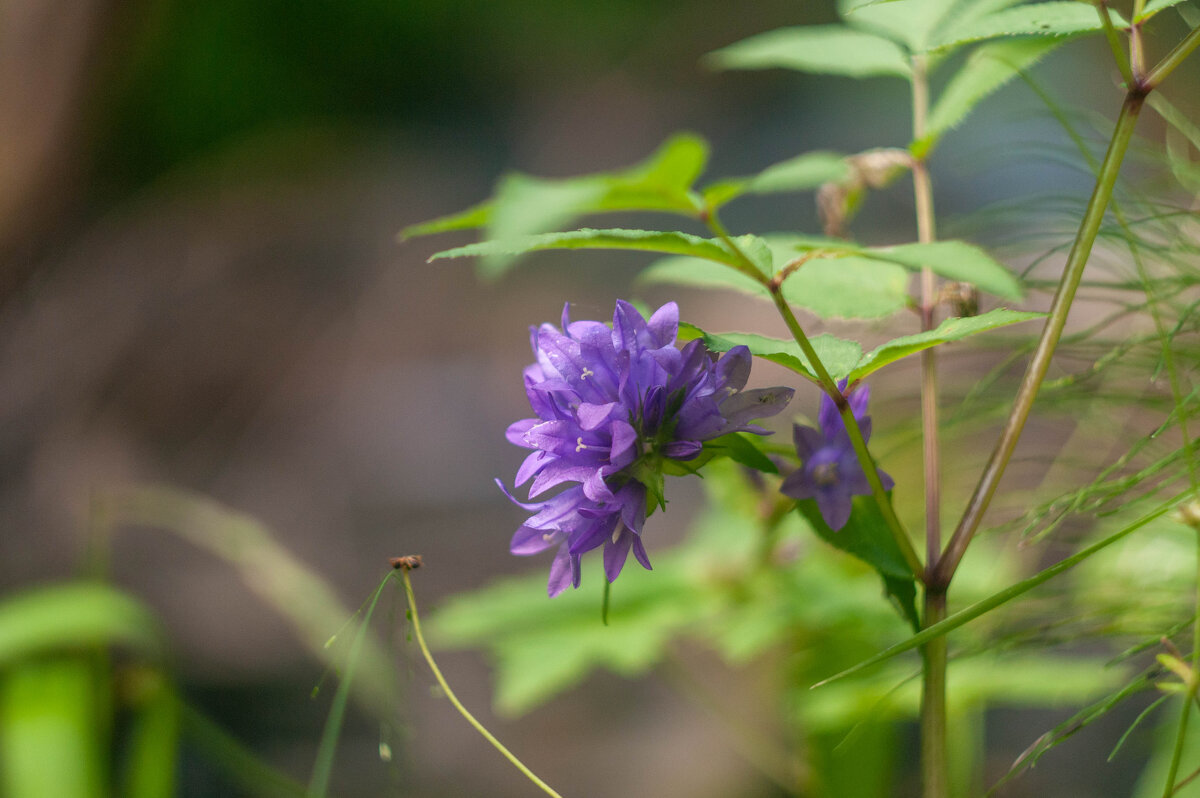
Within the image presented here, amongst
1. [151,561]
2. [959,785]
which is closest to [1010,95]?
[959,785]

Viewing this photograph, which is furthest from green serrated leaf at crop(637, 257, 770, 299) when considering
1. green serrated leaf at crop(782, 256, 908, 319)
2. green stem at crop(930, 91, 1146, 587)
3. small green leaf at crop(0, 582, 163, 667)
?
small green leaf at crop(0, 582, 163, 667)

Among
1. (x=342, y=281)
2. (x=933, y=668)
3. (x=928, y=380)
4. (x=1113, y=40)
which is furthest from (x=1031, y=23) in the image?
(x=342, y=281)

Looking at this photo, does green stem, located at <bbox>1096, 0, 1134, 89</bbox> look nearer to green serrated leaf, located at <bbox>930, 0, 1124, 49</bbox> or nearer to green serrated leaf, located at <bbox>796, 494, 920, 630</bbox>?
green serrated leaf, located at <bbox>930, 0, 1124, 49</bbox>

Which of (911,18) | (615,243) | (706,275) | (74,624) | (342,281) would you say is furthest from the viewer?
(342,281)

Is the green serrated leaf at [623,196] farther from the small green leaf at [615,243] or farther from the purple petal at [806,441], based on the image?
the purple petal at [806,441]

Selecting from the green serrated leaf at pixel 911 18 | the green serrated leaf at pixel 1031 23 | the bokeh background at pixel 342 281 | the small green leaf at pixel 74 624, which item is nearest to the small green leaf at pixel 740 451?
the green serrated leaf at pixel 1031 23

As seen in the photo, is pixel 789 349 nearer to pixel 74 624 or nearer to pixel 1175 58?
pixel 1175 58
